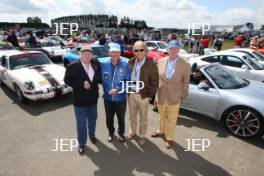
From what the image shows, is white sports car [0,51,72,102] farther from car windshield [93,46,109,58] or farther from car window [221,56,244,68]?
car window [221,56,244,68]

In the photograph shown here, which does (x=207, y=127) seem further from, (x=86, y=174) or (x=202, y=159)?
(x=86, y=174)

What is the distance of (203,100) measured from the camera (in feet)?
16.2

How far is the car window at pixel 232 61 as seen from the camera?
7.47 metres

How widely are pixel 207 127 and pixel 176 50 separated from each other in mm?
2236

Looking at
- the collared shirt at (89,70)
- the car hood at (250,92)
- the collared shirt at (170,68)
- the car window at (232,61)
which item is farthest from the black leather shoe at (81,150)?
the car window at (232,61)

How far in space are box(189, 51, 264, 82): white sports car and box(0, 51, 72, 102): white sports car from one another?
4.29 metres

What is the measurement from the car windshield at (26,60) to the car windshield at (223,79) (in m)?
5.23

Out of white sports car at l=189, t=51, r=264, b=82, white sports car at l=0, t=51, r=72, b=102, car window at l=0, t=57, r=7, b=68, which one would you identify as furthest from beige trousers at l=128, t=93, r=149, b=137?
car window at l=0, t=57, r=7, b=68

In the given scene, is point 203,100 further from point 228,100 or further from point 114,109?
point 114,109

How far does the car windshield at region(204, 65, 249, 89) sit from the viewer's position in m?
4.94

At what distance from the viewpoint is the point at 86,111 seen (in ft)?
12.9

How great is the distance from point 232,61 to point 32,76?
6341 mm

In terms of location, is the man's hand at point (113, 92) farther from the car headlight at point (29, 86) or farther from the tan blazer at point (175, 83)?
the car headlight at point (29, 86)

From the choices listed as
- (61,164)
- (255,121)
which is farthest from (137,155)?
(255,121)
